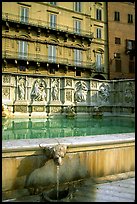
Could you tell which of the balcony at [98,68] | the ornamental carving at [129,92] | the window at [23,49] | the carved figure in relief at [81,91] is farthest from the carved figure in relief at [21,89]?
the balcony at [98,68]

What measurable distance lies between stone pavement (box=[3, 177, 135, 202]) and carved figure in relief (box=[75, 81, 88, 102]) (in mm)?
8996

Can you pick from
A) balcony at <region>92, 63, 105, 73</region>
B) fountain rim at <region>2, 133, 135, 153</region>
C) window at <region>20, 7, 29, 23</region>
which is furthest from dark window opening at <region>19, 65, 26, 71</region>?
fountain rim at <region>2, 133, 135, 153</region>

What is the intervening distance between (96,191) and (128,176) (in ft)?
2.65

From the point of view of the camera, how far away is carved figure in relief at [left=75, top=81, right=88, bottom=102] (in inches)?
493

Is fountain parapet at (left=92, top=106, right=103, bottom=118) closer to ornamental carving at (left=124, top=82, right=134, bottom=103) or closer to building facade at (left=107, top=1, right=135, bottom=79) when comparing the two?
ornamental carving at (left=124, top=82, right=134, bottom=103)

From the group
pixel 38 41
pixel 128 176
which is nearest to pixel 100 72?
pixel 38 41

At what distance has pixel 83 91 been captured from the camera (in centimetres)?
1277

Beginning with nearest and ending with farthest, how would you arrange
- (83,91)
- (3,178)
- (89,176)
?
(3,178)
(89,176)
(83,91)

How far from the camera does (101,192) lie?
3.21m

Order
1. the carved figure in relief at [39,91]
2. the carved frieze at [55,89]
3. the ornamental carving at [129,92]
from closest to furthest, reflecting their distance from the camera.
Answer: the carved figure in relief at [39,91], the carved frieze at [55,89], the ornamental carving at [129,92]

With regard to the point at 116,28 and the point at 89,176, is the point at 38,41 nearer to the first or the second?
the point at 116,28

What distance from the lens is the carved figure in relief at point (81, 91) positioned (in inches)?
493

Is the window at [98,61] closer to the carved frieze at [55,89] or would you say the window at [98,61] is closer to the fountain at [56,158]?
the carved frieze at [55,89]

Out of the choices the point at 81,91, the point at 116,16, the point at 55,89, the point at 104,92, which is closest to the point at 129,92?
the point at 104,92
